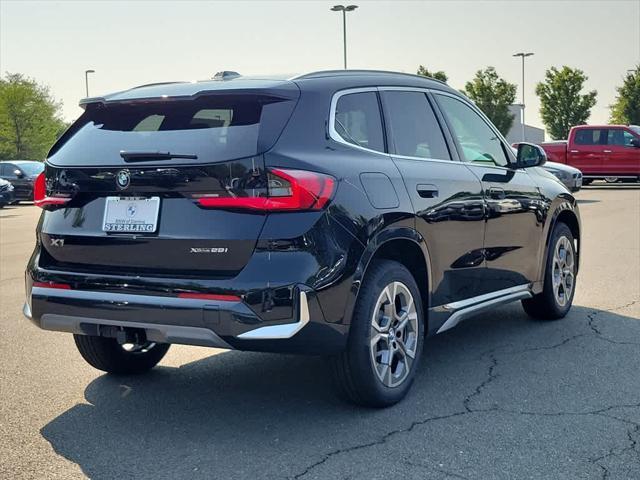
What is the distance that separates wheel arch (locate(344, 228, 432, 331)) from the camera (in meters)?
A: 4.11

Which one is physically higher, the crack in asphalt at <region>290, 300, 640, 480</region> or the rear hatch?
the rear hatch

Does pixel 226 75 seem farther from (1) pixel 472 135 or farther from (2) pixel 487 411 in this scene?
(2) pixel 487 411

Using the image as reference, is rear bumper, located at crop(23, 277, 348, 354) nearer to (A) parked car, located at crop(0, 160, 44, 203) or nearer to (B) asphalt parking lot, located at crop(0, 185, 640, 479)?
(B) asphalt parking lot, located at crop(0, 185, 640, 479)

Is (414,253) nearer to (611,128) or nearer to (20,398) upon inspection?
(20,398)

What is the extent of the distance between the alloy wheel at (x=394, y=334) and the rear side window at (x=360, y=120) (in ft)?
2.55

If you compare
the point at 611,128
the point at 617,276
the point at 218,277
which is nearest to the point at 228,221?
the point at 218,277

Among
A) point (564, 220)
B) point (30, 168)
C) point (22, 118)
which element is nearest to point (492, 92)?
point (22, 118)

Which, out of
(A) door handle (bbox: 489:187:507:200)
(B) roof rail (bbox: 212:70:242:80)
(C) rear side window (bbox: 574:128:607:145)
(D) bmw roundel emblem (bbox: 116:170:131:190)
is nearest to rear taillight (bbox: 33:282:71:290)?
(D) bmw roundel emblem (bbox: 116:170:131:190)

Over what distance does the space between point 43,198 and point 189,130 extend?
0.97 metres

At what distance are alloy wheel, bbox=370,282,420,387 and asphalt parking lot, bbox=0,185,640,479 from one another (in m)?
0.19

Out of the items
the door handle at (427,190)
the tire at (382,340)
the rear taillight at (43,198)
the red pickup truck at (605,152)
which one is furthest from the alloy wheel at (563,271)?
the red pickup truck at (605,152)

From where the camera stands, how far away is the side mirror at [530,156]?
5.96 metres

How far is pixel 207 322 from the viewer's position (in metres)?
3.82

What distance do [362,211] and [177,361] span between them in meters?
2.02
